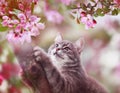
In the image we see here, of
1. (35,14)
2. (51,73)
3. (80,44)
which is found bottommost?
(51,73)

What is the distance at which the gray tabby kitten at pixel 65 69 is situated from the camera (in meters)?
1.15

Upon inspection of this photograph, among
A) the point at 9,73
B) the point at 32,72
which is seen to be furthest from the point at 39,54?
the point at 9,73

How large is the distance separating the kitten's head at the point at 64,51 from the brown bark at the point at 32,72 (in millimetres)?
64

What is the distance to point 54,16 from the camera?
4.21 ft

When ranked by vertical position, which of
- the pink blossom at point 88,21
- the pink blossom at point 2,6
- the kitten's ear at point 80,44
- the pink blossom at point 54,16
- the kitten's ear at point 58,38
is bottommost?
the kitten's ear at point 80,44

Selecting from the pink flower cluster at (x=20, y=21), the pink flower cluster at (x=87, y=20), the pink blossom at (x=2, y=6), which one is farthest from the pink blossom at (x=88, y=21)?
the pink blossom at (x=2, y=6)

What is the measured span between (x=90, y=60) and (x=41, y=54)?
0.58 feet

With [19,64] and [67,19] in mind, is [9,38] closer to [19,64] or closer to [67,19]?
[19,64]

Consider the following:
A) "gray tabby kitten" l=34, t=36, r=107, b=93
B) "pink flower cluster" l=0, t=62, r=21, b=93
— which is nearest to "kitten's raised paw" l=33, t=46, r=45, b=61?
"gray tabby kitten" l=34, t=36, r=107, b=93

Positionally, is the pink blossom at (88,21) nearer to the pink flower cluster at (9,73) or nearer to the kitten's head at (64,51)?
the kitten's head at (64,51)

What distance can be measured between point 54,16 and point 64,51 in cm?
14

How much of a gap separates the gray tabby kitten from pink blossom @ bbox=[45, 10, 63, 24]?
0.22ft

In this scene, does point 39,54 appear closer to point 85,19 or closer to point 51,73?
point 51,73

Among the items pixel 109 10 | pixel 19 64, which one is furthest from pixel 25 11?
pixel 109 10
